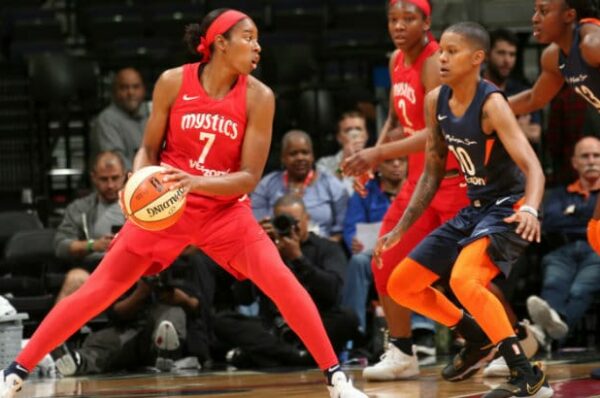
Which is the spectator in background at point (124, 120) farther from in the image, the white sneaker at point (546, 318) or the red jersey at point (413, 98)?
the red jersey at point (413, 98)

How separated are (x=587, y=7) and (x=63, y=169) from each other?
590 centimetres

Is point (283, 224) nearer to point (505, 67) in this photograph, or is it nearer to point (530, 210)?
point (505, 67)

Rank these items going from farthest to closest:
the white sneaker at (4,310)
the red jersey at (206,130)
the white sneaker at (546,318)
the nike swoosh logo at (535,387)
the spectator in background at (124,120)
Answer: the spectator in background at (124,120)
the white sneaker at (546,318)
the white sneaker at (4,310)
the red jersey at (206,130)
the nike swoosh logo at (535,387)

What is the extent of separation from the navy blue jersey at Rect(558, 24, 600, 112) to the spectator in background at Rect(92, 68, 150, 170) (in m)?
4.30

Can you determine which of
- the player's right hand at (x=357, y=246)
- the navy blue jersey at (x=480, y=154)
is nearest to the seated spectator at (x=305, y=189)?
the player's right hand at (x=357, y=246)

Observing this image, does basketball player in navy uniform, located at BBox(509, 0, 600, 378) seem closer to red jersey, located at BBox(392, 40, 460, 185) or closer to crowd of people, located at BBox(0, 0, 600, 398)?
crowd of people, located at BBox(0, 0, 600, 398)

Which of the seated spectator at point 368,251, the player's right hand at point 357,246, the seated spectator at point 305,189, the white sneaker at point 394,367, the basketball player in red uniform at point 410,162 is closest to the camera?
the basketball player in red uniform at point 410,162

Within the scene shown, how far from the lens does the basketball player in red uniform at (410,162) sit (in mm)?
6438

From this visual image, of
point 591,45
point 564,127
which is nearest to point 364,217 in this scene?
point 564,127

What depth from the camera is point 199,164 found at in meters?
5.61

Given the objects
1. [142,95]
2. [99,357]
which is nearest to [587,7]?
[99,357]

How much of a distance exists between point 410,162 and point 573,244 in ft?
8.36

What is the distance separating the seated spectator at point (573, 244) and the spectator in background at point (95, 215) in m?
2.94

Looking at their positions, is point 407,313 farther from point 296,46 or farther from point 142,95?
point 296,46
